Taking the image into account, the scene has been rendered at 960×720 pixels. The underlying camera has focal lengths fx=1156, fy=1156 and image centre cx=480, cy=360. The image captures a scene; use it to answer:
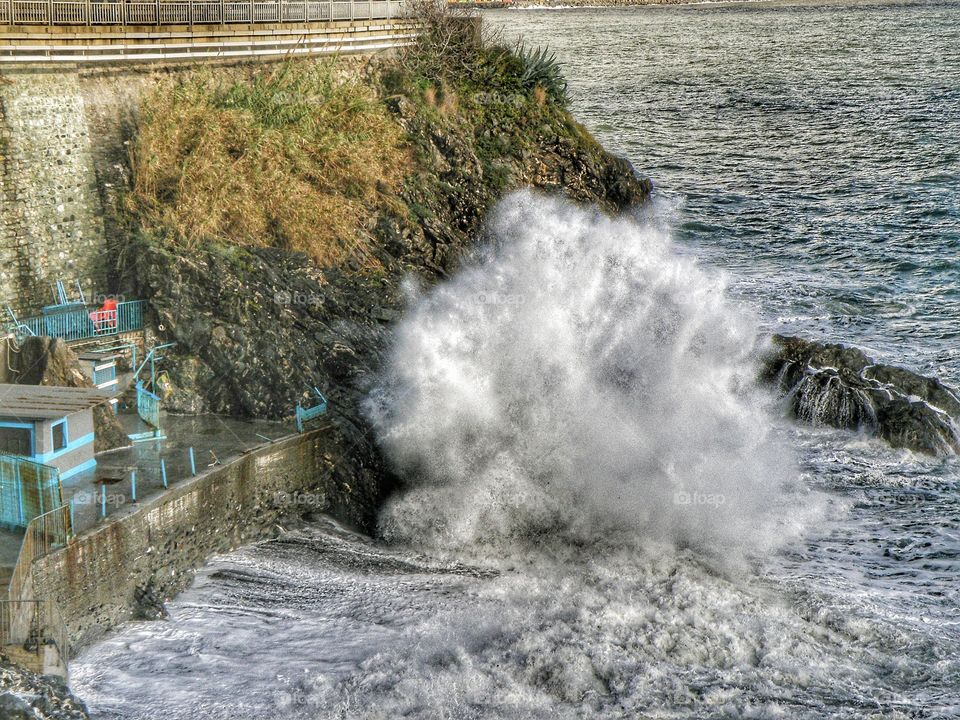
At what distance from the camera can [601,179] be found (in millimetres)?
33156

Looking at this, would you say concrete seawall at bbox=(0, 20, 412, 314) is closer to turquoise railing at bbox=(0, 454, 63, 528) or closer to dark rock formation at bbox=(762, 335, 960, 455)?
turquoise railing at bbox=(0, 454, 63, 528)

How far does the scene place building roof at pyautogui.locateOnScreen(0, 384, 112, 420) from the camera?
1711 centimetres

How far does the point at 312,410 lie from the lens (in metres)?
20.5

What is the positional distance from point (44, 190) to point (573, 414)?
10977 millimetres

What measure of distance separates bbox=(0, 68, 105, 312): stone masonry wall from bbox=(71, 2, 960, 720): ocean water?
6.58 m

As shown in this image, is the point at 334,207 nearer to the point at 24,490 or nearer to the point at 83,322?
the point at 83,322

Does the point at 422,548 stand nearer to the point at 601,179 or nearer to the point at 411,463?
the point at 411,463

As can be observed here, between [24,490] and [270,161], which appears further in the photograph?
[270,161]

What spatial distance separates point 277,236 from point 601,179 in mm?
12003

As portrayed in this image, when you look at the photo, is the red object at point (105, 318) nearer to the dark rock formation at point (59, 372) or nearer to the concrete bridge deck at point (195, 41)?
the dark rock formation at point (59, 372)

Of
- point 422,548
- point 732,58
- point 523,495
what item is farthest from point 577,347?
point 732,58

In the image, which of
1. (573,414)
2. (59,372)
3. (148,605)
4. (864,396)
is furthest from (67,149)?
(864,396)

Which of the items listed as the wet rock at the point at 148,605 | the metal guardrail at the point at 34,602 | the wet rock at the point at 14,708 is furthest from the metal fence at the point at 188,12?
the wet rock at the point at 14,708

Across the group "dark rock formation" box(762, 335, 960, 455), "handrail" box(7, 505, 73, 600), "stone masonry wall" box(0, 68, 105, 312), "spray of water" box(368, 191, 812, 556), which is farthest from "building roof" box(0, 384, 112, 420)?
"dark rock formation" box(762, 335, 960, 455)
